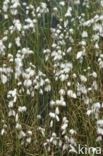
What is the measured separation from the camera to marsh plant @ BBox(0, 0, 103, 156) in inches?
115

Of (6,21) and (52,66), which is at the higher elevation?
(6,21)

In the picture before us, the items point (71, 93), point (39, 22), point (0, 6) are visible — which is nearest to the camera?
point (71, 93)

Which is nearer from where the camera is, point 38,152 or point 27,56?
point 38,152

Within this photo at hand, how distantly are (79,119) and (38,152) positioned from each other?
1.13 feet

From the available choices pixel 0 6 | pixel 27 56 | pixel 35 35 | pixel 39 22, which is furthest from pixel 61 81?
pixel 0 6

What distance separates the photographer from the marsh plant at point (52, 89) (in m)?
2.93

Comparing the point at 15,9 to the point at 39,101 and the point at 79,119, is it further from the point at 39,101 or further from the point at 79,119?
the point at 79,119

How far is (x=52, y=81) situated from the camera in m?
3.29

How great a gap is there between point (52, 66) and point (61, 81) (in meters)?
0.24

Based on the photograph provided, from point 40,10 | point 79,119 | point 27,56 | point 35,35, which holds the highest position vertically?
point 40,10

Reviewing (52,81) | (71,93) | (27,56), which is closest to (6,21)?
(27,56)

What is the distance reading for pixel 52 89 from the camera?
3.21 meters

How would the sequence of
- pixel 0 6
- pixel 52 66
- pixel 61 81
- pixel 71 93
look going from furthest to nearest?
pixel 0 6 → pixel 52 66 → pixel 61 81 → pixel 71 93

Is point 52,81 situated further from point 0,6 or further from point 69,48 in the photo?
→ point 0,6
